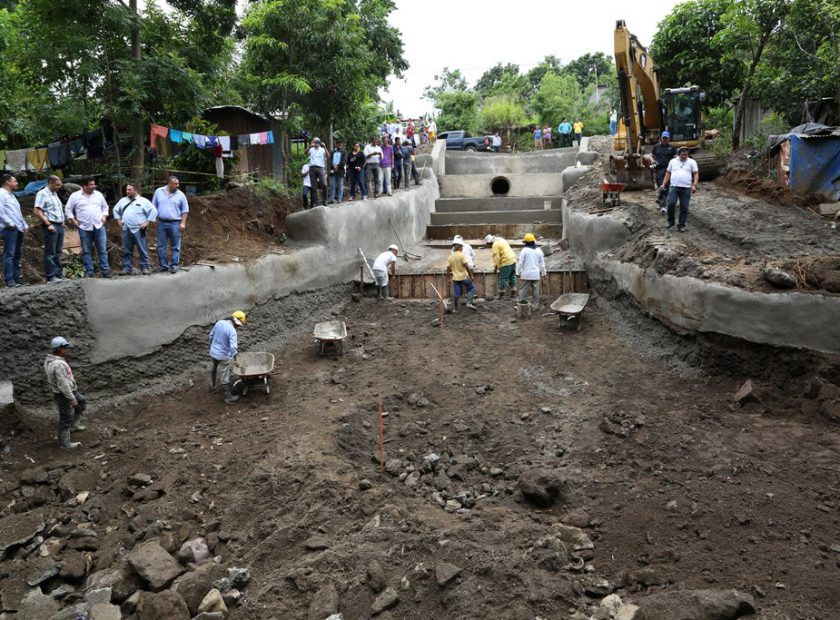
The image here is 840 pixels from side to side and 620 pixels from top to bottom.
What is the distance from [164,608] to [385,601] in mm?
2148

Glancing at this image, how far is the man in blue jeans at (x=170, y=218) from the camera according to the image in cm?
1116

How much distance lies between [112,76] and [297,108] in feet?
17.2

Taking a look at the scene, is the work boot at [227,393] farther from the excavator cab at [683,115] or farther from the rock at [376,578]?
the excavator cab at [683,115]

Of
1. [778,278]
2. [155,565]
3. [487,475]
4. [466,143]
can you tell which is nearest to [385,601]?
[155,565]

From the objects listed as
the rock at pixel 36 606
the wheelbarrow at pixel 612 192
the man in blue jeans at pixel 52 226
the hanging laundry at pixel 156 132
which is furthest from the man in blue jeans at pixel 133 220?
the wheelbarrow at pixel 612 192

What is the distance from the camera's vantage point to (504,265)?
48.2ft

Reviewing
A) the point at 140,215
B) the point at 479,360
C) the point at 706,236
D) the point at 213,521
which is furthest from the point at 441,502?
the point at 706,236

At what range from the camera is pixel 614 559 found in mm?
6566

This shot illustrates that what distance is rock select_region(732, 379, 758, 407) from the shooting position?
29.8ft

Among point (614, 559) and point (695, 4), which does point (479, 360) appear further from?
point (695, 4)

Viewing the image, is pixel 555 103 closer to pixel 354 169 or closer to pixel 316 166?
pixel 354 169

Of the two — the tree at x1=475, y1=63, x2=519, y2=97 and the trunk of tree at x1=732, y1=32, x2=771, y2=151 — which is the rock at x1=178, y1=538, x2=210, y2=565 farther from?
the tree at x1=475, y1=63, x2=519, y2=97

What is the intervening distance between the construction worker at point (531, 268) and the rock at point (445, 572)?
27.8 feet

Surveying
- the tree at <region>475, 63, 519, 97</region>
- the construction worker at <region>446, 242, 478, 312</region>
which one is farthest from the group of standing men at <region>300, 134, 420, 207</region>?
the tree at <region>475, 63, 519, 97</region>
